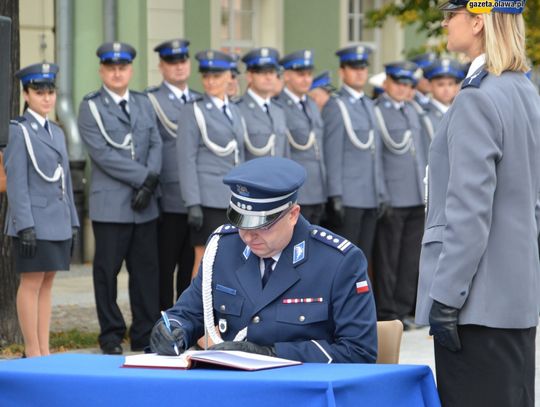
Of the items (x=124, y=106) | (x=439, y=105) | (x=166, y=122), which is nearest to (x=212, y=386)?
(x=124, y=106)

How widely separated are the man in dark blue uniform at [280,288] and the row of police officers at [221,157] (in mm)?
4628

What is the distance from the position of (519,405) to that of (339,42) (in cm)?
1465

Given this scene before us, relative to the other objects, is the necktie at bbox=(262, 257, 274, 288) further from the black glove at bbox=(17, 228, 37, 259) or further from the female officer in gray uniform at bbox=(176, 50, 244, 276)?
the female officer in gray uniform at bbox=(176, 50, 244, 276)

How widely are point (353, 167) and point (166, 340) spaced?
690cm

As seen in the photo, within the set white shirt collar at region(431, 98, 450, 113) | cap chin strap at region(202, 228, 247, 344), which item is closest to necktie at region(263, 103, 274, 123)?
white shirt collar at region(431, 98, 450, 113)

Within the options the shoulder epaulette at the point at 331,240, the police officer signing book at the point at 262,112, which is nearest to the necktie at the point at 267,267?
the shoulder epaulette at the point at 331,240

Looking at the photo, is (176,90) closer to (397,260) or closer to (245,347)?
(397,260)

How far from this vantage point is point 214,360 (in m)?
4.20

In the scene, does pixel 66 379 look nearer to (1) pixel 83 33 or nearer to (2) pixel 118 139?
(2) pixel 118 139

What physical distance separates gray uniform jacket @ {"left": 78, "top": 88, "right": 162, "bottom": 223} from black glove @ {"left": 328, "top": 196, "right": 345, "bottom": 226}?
1.82 meters

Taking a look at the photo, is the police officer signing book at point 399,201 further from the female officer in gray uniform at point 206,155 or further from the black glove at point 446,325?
the black glove at point 446,325

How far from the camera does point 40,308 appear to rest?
896 cm

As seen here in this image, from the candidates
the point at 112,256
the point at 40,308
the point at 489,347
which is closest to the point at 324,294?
the point at 489,347

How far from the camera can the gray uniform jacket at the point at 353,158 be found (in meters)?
11.3
